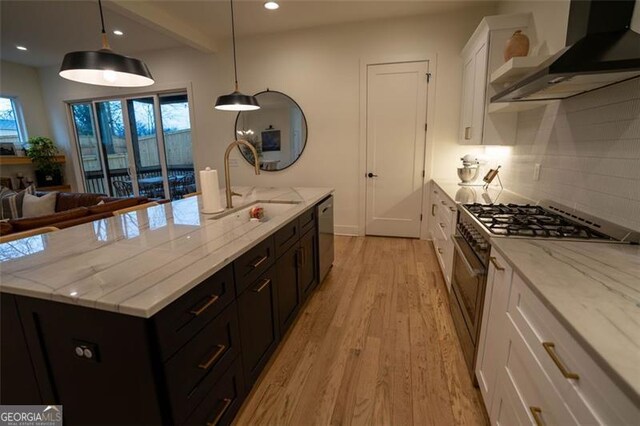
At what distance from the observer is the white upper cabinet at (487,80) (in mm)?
2527

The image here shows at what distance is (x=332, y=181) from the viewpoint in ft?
14.4

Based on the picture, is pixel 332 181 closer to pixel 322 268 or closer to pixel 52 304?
pixel 322 268

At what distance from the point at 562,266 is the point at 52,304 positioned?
179 centimetres

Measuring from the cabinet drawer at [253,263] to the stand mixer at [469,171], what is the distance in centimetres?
253

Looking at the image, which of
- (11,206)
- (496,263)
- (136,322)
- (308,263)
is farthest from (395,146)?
(11,206)

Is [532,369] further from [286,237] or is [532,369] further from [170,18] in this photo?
[170,18]

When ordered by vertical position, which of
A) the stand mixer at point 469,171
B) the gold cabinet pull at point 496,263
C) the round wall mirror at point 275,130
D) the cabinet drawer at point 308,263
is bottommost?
the cabinet drawer at point 308,263

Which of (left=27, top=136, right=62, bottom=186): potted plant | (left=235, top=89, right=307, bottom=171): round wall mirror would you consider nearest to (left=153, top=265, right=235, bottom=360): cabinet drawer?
(left=235, top=89, right=307, bottom=171): round wall mirror

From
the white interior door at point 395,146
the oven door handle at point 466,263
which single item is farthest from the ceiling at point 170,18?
the oven door handle at point 466,263

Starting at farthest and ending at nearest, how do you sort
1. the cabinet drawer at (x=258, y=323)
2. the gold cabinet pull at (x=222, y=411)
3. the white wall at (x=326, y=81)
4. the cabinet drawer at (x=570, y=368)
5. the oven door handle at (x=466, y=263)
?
the white wall at (x=326, y=81) → the oven door handle at (x=466, y=263) → the cabinet drawer at (x=258, y=323) → the gold cabinet pull at (x=222, y=411) → the cabinet drawer at (x=570, y=368)

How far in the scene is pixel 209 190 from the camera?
202 cm

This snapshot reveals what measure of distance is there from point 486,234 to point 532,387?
27.6 inches

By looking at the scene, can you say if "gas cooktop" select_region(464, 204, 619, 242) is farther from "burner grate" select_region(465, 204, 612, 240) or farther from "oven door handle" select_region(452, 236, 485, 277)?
"oven door handle" select_region(452, 236, 485, 277)

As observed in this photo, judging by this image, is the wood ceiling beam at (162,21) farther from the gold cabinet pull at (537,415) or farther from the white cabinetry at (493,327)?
the gold cabinet pull at (537,415)
